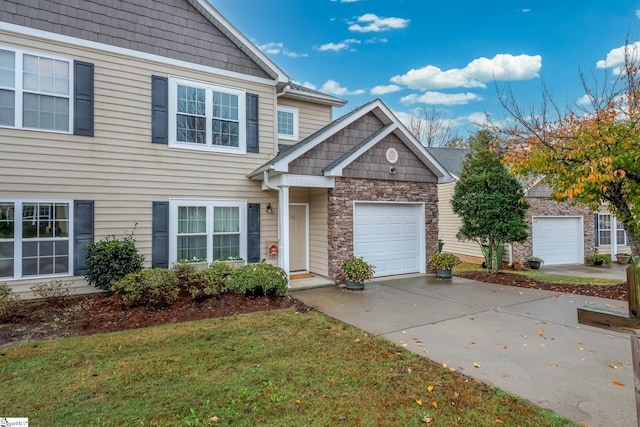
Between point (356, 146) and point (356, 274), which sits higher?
point (356, 146)

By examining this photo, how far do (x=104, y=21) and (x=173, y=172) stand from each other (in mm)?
3707

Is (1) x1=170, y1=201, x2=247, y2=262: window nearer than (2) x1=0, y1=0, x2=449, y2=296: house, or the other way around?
(2) x1=0, y1=0, x2=449, y2=296: house

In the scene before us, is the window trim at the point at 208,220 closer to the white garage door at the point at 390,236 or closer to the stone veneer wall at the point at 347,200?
the stone veneer wall at the point at 347,200

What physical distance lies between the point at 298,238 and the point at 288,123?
150 inches

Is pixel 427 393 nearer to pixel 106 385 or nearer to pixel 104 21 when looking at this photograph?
pixel 106 385

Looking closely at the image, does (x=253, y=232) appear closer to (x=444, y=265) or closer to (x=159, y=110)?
(x=159, y=110)

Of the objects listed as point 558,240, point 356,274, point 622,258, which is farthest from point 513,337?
point 622,258

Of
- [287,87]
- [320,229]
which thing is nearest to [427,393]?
[320,229]

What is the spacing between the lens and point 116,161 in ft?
26.1

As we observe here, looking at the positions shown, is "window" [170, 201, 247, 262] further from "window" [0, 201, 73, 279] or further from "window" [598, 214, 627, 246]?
"window" [598, 214, 627, 246]

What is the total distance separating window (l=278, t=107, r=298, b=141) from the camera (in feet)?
36.2

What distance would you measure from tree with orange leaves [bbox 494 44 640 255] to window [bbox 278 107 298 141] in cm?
634

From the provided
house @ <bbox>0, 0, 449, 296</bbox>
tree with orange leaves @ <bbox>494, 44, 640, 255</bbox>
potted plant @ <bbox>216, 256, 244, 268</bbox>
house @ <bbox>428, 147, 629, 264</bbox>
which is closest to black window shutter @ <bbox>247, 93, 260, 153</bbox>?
house @ <bbox>0, 0, 449, 296</bbox>

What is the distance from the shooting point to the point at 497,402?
3363mm
